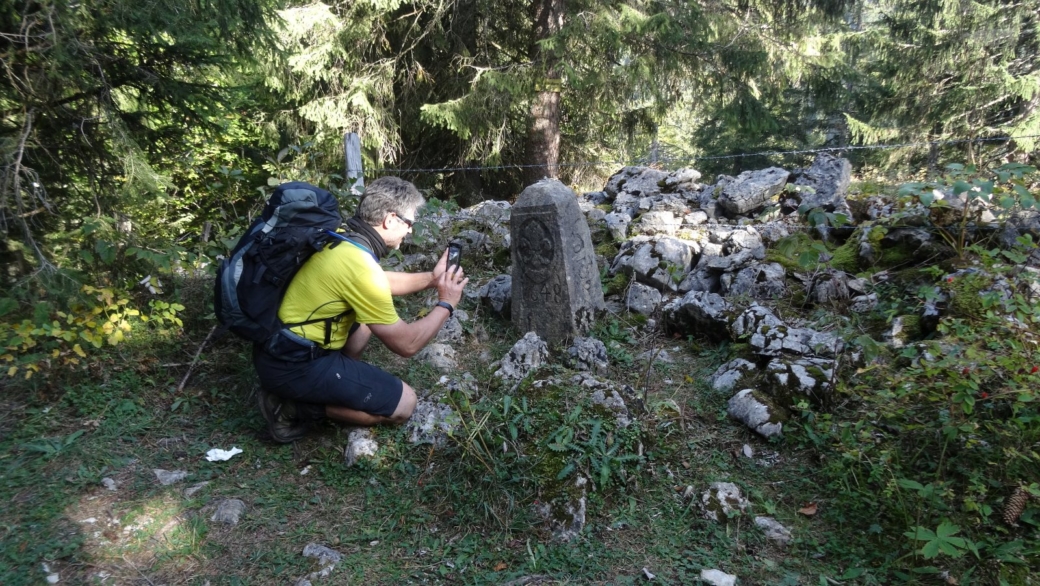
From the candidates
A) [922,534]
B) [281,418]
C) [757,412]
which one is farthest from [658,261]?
[281,418]

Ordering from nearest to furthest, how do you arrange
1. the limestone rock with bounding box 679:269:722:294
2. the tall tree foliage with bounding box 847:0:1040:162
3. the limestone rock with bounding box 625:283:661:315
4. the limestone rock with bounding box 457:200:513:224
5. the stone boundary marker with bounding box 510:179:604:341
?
the stone boundary marker with bounding box 510:179:604:341
the limestone rock with bounding box 625:283:661:315
the limestone rock with bounding box 679:269:722:294
the limestone rock with bounding box 457:200:513:224
the tall tree foliage with bounding box 847:0:1040:162

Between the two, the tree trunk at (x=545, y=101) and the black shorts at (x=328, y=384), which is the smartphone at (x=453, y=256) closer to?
the black shorts at (x=328, y=384)

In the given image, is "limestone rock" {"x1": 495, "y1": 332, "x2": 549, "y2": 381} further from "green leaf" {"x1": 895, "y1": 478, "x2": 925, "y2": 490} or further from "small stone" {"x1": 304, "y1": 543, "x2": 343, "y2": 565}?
"green leaf" {"x1": 895, "y1": 478, "x2": 925, "y2": 490}

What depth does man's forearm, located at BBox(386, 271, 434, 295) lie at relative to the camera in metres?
3.62

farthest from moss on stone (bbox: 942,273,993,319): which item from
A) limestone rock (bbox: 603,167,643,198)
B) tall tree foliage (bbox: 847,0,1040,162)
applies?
tall tree foliage (bbox: 847,0,1040,162)

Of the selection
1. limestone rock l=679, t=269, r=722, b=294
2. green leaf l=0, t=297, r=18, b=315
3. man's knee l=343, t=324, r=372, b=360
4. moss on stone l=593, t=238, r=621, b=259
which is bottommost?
limestone rock l=679, t=269, r=722, b=294

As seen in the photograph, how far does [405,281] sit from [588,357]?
148cm

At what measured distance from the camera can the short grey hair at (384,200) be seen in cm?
342

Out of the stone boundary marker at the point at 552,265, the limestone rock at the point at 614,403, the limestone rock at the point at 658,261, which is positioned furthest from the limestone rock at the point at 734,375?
the limestone rock at the point at 658,261

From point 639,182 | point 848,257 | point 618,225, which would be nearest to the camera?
point 848,257

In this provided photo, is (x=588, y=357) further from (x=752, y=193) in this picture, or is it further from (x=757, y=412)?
(x=752, y=193)

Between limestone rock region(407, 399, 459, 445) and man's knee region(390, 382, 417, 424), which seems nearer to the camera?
limestone rock region(407, 399, 459, 445)

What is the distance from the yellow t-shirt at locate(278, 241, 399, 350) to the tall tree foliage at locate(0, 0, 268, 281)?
1.62 metres

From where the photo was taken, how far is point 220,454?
11.5 feet
